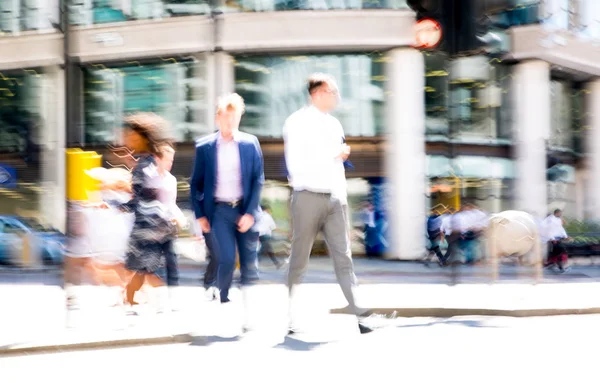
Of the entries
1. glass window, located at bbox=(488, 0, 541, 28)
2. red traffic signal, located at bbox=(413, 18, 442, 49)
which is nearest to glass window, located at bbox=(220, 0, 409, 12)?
glass window, located at bbox=(488, 0, 541, 28)

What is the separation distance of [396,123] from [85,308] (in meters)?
14.8

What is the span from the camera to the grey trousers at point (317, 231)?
6.41m

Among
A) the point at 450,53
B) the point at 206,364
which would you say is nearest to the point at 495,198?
the point at 450,53

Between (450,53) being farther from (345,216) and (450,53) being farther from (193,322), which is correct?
(193,322)

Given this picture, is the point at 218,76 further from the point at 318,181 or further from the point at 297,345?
the point at 297,345

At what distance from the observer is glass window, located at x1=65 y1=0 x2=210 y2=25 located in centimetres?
2222

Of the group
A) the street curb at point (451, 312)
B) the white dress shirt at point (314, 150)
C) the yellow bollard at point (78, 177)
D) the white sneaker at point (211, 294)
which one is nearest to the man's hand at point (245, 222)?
the white dress shirt at point (314, 150)

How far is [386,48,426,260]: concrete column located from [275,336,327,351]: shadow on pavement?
1561cm

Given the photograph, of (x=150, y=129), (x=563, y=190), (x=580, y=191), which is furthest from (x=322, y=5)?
(x=150, y=129)

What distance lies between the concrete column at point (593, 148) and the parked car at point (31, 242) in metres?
14.7

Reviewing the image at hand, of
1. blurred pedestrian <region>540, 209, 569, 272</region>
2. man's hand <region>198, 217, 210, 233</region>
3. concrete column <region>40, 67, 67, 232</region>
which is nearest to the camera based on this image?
man's hand <region>198, 217, 210, 233</region>

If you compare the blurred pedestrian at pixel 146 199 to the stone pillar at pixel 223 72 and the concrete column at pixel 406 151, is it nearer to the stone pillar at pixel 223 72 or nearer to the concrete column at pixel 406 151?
the concrete column at pixel 406 151

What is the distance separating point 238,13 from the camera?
21516 millimetres

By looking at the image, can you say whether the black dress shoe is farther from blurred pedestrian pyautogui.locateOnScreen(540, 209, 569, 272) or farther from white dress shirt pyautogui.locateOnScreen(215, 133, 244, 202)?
blurred pedestrian pyautogui.locateOnScreen(540, 209, 569, 272)
